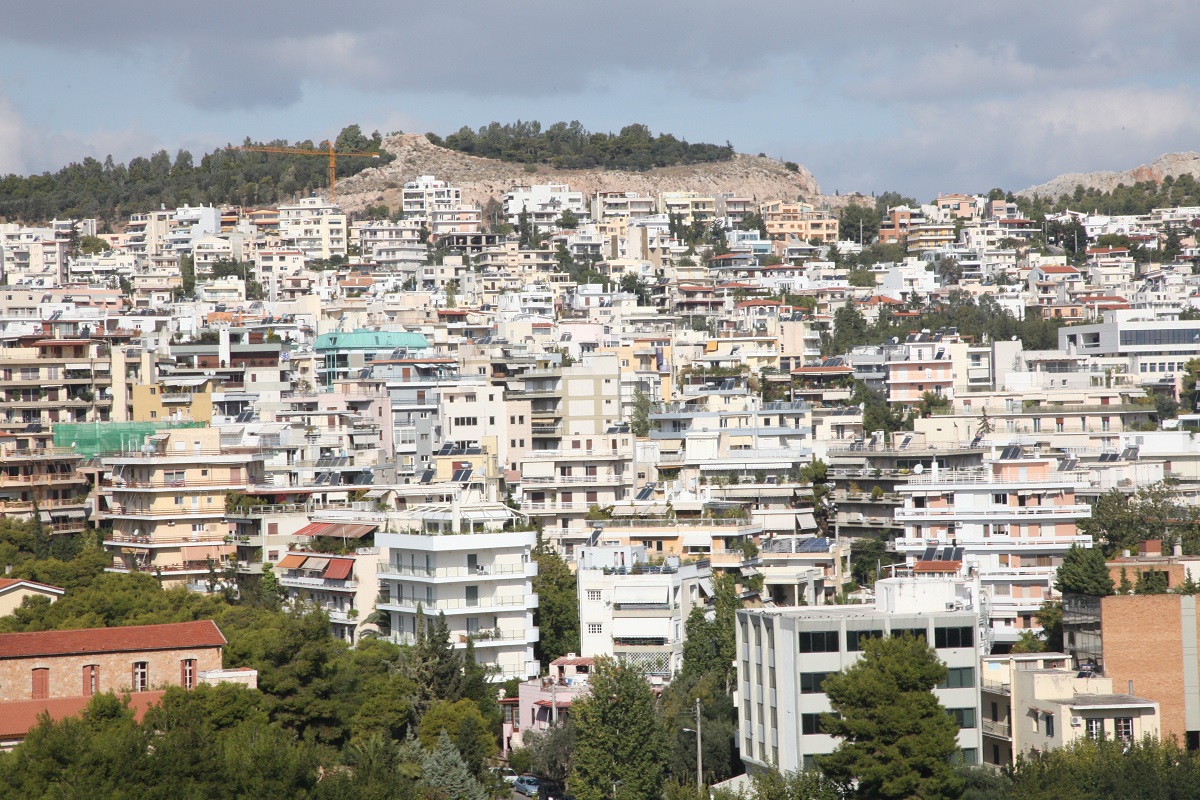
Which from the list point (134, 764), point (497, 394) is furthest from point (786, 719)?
point (497, 394)

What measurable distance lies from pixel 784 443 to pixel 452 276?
65127 mm

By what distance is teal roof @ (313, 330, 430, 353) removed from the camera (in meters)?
97.9

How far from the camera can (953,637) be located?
44.9 metres

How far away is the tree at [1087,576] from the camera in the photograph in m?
47.3

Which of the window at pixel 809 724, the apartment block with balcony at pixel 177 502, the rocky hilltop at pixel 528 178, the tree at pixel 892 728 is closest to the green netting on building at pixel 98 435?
the apartment block with balcony at pixel 177 502

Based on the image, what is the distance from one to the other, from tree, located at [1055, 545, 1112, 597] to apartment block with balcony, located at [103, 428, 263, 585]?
99.5ft

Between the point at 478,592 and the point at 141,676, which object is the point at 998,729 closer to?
the point at 478,592

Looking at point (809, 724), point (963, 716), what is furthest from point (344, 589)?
point (963, 716)

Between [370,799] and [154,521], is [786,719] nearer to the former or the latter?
[370,799]

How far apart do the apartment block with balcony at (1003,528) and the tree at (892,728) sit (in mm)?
14698

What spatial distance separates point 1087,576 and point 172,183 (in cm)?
13941

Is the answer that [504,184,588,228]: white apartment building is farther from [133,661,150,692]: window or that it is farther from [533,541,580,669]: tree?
[133,661,150,692]: window

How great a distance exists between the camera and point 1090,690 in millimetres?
43844

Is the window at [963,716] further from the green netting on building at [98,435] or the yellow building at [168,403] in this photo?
the yellow building at [168,403]
